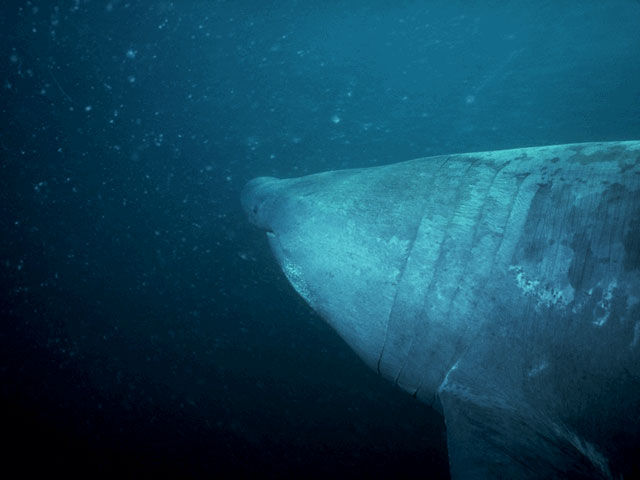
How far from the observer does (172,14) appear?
861 centimetres

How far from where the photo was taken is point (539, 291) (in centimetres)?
164

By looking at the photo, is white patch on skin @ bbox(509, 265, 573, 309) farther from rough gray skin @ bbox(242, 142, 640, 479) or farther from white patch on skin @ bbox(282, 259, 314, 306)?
white patch on skin @ bbox(282, 259, 314, 306)

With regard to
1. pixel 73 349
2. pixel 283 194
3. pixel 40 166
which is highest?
pixel 40 166

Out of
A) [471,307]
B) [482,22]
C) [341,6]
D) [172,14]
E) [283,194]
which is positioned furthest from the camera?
[482,22]

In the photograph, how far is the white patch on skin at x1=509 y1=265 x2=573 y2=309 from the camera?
61.9 inches

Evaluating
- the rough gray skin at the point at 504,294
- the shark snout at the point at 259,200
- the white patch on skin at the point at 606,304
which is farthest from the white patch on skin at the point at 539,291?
the shark snout at the point at 259,200

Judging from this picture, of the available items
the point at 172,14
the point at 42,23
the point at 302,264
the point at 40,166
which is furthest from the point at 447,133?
the point at 42,23

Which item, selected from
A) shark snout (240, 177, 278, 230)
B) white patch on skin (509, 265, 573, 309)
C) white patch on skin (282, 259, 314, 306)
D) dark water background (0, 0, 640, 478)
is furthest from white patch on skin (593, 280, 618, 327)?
dark water background (0, 0, 640, 478)

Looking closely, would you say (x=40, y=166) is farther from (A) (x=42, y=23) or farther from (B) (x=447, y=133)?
(B) (x=447, y=133)

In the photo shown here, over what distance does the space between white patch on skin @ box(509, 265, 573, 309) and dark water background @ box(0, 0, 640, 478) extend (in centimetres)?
293

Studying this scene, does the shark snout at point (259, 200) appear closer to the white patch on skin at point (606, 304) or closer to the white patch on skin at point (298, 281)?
the white patch on skin at point (298, 281)

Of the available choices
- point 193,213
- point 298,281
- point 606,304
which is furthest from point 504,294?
point 193,213

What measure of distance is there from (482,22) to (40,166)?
64.6 ft

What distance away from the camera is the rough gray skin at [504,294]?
4.65ft
